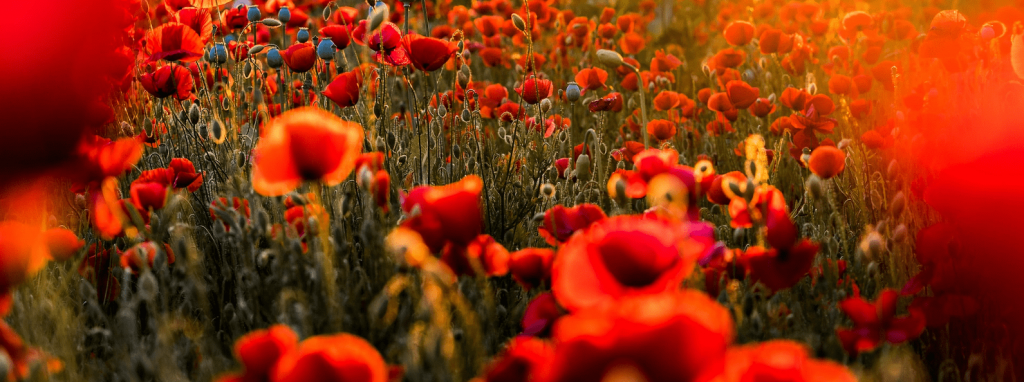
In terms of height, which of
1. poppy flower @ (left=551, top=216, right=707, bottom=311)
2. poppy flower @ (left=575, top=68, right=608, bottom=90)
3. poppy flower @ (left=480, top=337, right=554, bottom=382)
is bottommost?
poppy flower @ (left=575, top=68, right=608, bottom=90)

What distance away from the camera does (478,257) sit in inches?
51.6

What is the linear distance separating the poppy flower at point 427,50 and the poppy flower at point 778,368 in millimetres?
1320

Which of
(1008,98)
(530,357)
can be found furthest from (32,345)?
(1008,98)

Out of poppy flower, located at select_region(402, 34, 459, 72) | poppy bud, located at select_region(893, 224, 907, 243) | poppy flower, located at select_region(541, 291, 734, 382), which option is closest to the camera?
poppy flower, located at select_region(541, 291, 734, 382)

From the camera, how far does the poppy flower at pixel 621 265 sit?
0.93 metres

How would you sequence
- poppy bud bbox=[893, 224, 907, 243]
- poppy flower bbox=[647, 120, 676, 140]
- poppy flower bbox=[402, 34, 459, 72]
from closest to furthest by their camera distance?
poppy bud bbox=[893, 224, 907, 243] → poppy flower bbox=[402, 34, 459, 72] → poppy flower bbox=[647, 120, 676, 140]

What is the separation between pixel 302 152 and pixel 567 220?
512 mm

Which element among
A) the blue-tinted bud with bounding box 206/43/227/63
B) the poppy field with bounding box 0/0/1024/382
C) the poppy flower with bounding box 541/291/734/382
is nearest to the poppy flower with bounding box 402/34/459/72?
the poppy field with bounding box 0/0/1024/382

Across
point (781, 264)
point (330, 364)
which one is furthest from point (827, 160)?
point (330, 364)

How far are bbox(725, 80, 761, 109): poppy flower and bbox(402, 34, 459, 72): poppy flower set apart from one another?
1.20 m

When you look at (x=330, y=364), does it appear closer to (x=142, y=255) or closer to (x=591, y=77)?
(x=142, y=255)

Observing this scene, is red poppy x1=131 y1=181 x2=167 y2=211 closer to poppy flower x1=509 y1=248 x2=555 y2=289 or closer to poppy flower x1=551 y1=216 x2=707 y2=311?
poppy flower x1=509 y1=248 x2=555 y2=289

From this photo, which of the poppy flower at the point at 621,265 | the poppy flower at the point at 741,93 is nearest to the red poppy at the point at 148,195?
the poppy flower at the point at 621,265

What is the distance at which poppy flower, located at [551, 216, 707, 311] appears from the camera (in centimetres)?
93
